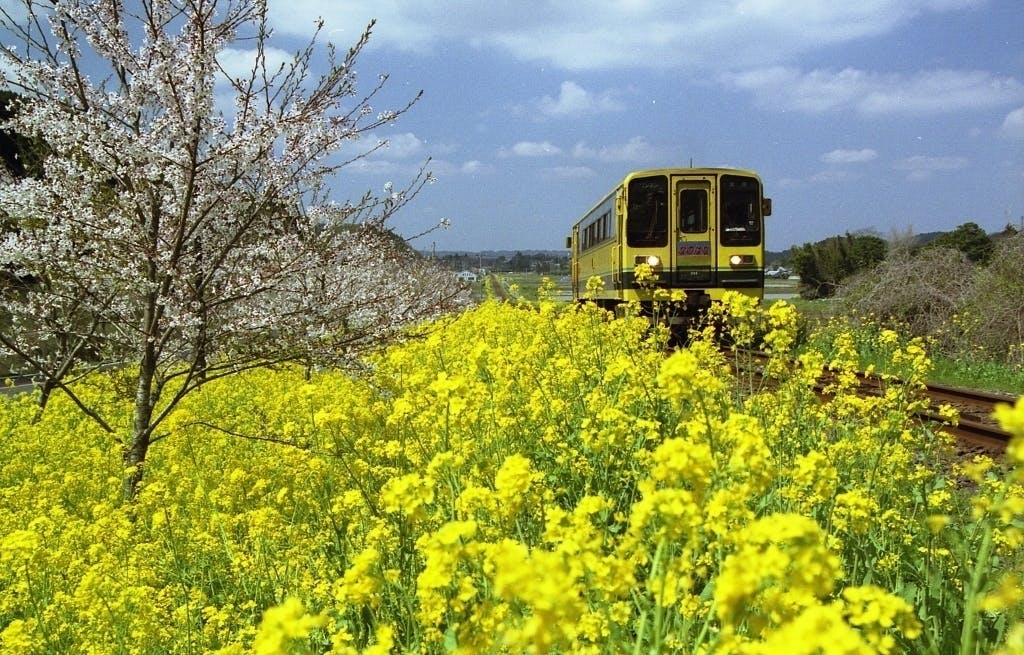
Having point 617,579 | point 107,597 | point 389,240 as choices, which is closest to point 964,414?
point 389,240

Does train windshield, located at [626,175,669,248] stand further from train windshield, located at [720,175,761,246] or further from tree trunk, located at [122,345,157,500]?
tree trunk, located at [122,345,157,500]

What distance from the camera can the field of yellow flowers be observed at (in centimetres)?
148

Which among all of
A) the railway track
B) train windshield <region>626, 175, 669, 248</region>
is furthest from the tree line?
the railway track

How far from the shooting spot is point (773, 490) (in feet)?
10.5

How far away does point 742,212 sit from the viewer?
1254cm

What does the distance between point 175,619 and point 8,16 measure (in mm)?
3974

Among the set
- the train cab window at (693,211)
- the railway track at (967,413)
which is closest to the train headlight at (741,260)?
the train cab window at (693,211)

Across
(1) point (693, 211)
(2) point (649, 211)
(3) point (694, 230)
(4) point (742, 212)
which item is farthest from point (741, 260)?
(2) point (649, 211)

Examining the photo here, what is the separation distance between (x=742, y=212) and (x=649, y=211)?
166 cm

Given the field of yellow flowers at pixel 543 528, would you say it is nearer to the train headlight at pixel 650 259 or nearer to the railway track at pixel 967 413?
the railway track at pixel 967 413

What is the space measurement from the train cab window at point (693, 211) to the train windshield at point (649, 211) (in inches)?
11.1

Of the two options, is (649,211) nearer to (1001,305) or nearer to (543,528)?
(1001,305)

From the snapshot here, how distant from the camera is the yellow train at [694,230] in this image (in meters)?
12.3

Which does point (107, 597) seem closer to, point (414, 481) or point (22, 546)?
point (22, 546)
